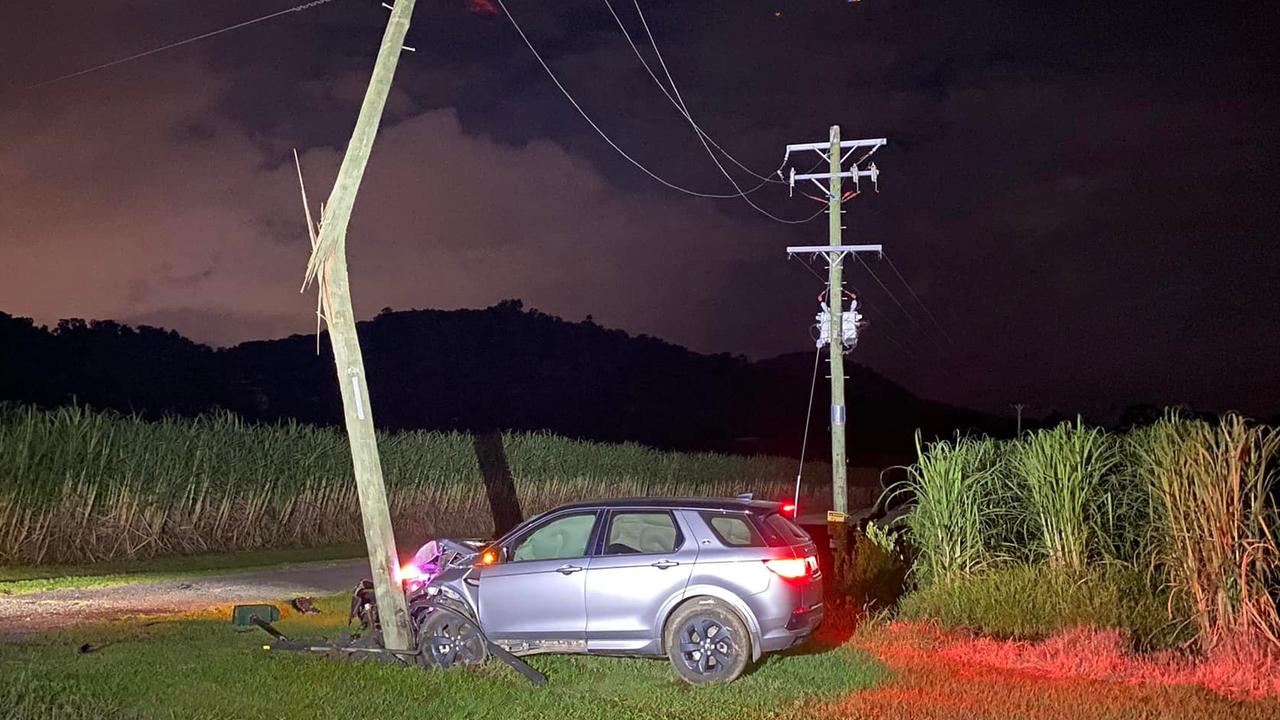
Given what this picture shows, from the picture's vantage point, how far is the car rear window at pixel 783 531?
40.4ft

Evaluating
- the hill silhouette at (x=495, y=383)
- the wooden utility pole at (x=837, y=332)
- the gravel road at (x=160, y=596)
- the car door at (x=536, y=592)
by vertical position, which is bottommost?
the gravel road at (x=160, y=596)

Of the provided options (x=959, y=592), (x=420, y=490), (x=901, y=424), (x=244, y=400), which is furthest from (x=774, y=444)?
(x=959, y=592)

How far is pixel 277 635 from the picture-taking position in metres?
13.2

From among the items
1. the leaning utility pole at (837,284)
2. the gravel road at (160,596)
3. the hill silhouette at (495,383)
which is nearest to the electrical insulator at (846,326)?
the leaning utility pole at (837,284)

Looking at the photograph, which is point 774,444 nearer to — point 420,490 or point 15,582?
point 420,490

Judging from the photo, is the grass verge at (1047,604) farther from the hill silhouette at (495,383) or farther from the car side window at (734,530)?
the hill silhouette at (495,383)

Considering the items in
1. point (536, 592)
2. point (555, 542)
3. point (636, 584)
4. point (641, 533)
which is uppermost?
point (641, 533)

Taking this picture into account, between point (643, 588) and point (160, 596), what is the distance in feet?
33.8

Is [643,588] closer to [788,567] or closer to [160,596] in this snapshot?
[788,567]

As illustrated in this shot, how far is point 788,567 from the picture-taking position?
12109mm

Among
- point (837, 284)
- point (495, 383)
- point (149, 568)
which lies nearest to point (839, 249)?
point (837, 284)

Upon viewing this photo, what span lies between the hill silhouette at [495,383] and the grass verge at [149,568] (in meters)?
62.1

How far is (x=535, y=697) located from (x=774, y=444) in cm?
10740

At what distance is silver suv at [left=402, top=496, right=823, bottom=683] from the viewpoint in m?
12.0
